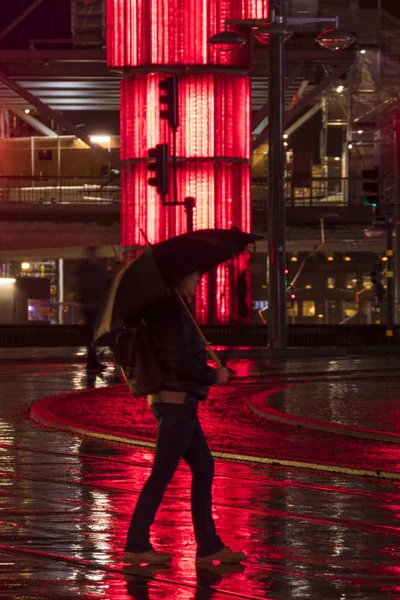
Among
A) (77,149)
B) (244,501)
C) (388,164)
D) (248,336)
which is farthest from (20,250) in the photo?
(244,501)

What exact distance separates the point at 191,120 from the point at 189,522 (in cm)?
2975

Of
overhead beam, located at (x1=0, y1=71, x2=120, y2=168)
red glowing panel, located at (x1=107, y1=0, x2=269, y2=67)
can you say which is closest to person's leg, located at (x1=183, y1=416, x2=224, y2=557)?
red glowing panel, located at (x1=107, y1=0, x2=269, y2=67)

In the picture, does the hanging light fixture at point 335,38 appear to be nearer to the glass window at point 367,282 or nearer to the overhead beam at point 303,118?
the overhead beam at point 303,118

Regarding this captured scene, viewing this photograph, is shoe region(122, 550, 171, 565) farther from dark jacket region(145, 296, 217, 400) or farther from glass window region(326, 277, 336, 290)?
glass window region(326, 277, 336, 290)

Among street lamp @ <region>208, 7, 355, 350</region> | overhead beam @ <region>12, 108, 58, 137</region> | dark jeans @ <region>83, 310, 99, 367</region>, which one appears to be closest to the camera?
dark jeans @ <region>83, 310, 99, 367</region>

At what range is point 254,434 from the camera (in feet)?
48.6

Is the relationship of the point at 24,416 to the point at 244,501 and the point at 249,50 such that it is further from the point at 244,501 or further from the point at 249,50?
the point at 249,50

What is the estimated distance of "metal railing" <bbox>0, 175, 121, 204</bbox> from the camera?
2156 inches

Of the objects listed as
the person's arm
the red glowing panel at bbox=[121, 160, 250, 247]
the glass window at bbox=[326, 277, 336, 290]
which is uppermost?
the red glowing panel at bbox=[121, 160, 250, 247]

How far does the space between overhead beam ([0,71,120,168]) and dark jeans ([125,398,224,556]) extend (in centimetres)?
3691

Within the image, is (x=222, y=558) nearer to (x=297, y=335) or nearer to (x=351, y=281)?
(x=297, y=335)

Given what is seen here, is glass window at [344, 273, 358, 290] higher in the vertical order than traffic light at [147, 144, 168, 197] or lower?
lower

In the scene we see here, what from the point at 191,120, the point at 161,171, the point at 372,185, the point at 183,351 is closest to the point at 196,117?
the point at 191,120

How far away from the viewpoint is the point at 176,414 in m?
7.54
